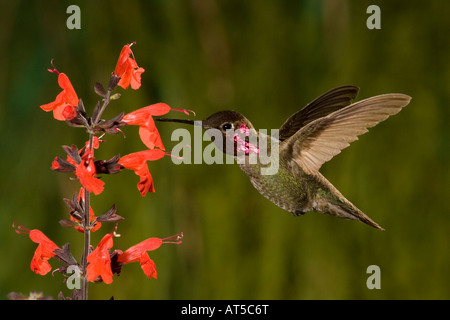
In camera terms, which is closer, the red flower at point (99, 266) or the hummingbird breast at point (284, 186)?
the red flower at point (99, 266)

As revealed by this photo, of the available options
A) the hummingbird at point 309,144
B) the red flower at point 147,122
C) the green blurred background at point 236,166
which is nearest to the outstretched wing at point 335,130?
the hummingbird at point 309,144

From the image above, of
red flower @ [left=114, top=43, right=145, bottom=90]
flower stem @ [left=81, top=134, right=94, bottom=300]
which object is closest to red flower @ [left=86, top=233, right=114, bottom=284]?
flower stem @ [left=81, top=134, right=94, bottom=300]

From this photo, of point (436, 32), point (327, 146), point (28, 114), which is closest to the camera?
point (327, 146)

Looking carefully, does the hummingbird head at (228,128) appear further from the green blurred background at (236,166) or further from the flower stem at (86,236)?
the green blurred background at (236,166)

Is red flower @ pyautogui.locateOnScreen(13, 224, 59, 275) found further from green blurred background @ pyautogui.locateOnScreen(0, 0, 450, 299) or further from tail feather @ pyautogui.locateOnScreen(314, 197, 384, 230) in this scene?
green blurred background @ pyautogui.locateOnScreen(0, 0, 450, 299)

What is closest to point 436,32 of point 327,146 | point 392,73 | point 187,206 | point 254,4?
point 392,73

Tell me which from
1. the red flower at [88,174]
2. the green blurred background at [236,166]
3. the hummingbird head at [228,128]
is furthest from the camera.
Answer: the green blurred background at [236,166]

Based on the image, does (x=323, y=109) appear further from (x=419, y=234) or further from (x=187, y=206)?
(x=419, y=234)
